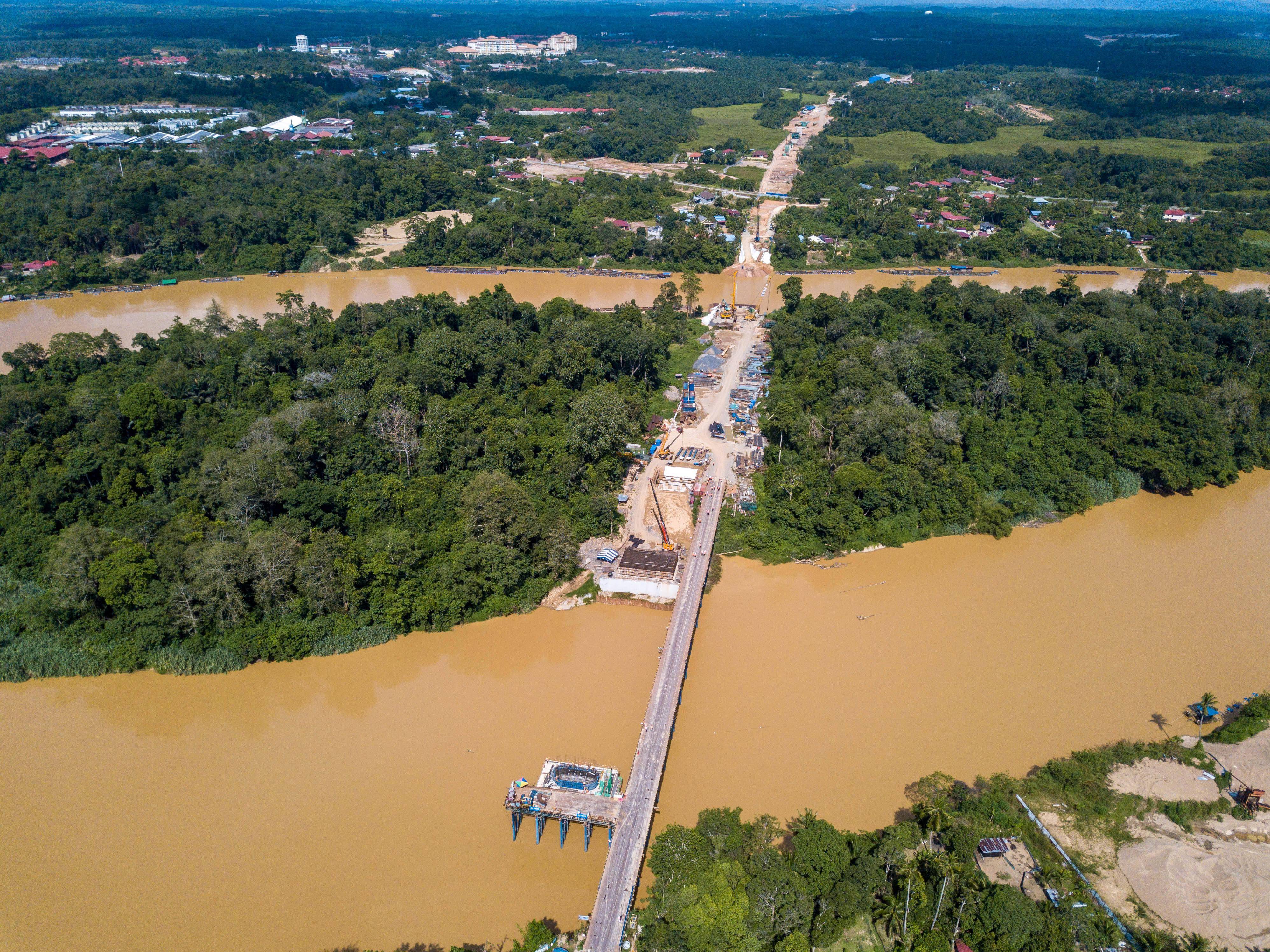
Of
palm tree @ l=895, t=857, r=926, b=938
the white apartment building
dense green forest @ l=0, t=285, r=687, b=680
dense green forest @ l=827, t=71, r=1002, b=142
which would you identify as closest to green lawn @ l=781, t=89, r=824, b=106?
dense green forest @ l=827, t=71, r=1002, b=142

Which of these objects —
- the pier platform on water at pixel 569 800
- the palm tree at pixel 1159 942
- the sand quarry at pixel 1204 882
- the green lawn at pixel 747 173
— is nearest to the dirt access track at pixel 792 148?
the green lawn at pixel 747 173

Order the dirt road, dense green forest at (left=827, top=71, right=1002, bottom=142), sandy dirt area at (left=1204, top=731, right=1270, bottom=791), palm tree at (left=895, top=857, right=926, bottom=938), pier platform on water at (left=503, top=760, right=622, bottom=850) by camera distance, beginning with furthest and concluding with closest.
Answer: dense green forest at (left=827, top=71, right=1002, bottom=142) < the dirt road < sandy dirt area at (left=1204, top=731, right=1270, bottom=791) < pier platform on water at (left=503, top=760, right=622, bottom=850) < palm tree at (left=895, top=857, right=926, bottom=938)

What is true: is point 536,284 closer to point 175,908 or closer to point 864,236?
point 864,236

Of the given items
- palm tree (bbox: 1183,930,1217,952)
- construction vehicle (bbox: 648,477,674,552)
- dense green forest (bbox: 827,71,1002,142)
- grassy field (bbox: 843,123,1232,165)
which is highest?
dense green forest (bbox: 827,71,1002,142)

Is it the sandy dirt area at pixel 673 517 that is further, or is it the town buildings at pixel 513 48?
the town buildings at pixel 513 48

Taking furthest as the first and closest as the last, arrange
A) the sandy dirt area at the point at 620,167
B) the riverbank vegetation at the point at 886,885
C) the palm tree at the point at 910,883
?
1. the sandy dirt area at the point at 620,167
2. the palm tree at the point at 910,883
3. the riverbank vegetation at the point at 886,885

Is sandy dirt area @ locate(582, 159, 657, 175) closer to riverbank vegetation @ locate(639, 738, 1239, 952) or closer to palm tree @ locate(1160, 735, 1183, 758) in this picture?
palm tree @ locate(1160, 735, 1183, 758)

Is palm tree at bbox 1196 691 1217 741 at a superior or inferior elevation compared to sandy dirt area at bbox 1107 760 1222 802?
superior

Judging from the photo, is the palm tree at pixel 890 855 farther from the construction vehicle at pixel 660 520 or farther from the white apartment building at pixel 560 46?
the white apartment building at pixel 560 46
